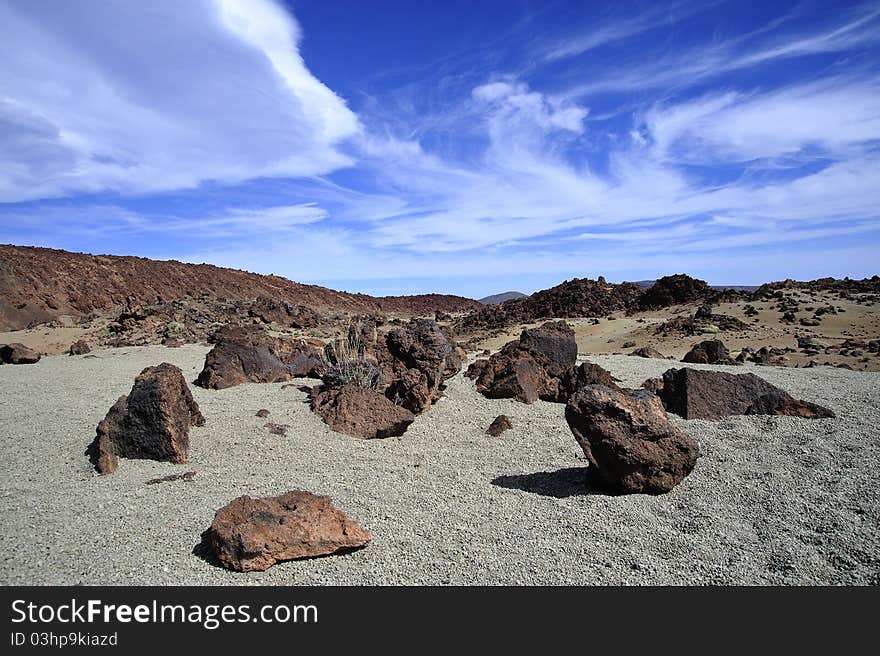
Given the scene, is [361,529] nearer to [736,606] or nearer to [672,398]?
[736,606]

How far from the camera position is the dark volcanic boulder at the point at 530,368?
895cm

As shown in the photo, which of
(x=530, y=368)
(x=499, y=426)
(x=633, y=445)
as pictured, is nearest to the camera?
(x=633, y=445)

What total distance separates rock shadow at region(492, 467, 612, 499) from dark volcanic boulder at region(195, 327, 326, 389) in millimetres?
6027

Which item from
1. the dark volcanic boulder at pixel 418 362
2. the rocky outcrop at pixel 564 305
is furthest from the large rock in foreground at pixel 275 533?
the rocky outcrop at pixel 564 305

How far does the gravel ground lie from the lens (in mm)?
3721

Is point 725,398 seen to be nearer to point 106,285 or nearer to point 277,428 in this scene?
point 277,428

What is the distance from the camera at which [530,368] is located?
9359 mm

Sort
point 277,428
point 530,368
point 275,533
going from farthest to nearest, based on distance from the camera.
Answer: point 530,368 < point 277,428 < point 275,533

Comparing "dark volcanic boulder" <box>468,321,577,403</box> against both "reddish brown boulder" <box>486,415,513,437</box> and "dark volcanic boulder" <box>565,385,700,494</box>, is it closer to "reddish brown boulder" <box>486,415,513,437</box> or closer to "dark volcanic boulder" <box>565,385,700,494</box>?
"reddish brown boulder" <box>486,415,513,437</box>

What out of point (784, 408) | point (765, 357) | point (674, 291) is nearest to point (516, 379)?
point (784, 408)

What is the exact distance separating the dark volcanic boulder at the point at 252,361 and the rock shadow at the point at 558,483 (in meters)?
6.03

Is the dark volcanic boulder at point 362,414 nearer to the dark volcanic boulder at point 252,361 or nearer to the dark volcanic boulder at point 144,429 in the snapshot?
the dark volcanic boulder at point 144,429

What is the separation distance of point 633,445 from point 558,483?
94 centimetres

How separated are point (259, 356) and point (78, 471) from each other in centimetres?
467
